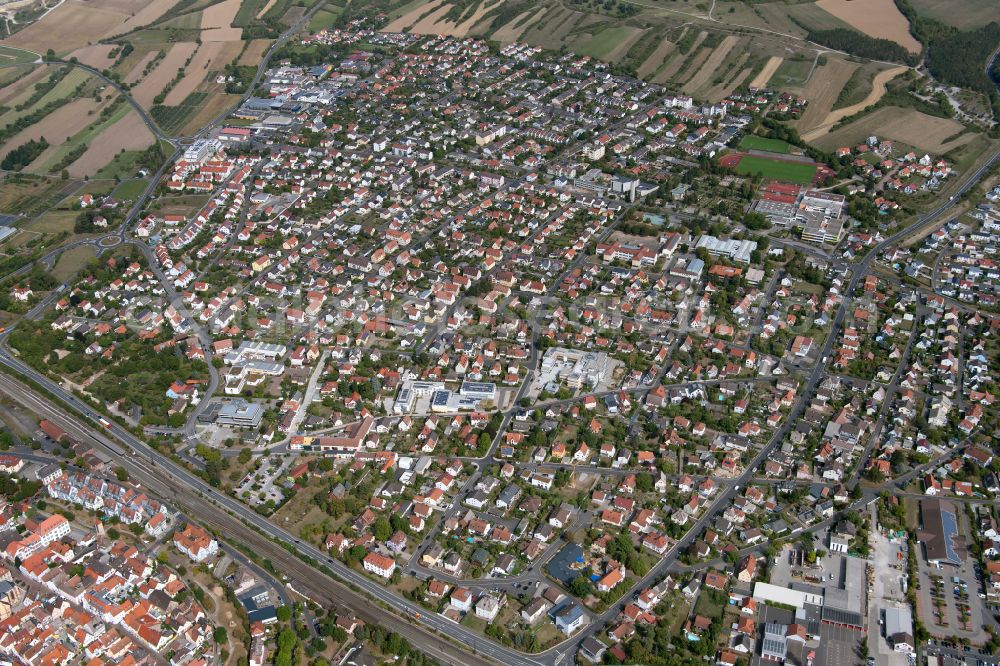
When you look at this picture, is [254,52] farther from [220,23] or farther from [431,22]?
[431,22]

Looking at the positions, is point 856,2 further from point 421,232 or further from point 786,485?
point 786,485

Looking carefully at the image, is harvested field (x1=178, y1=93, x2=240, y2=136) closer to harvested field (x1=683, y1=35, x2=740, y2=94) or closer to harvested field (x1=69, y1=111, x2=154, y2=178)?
harvested field (x1=69, y1=111, x2=154, y2=178)

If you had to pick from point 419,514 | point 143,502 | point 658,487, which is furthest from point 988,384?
point 143,502

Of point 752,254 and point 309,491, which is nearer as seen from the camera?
point 309,491

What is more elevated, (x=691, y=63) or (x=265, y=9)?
(x=265, y=9)

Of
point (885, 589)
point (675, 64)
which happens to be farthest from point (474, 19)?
point (885, 589)

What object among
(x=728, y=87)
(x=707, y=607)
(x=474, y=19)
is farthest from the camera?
(x=474, y=19)

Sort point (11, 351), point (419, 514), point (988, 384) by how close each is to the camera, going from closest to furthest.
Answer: point (419, 514)
point (988, 384)
point (11, 351)
